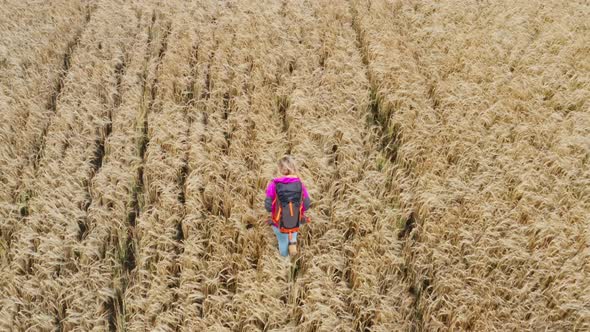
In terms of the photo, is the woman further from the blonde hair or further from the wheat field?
the wheat field

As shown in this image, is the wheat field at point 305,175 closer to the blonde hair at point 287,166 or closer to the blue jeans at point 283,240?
the blue jeans at point 283,240

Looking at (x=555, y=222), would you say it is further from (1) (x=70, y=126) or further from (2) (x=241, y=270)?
(1) (x=70, y=126)

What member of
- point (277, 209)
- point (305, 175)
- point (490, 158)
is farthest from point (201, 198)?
point (490, 158)

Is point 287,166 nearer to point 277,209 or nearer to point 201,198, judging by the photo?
point 277,209

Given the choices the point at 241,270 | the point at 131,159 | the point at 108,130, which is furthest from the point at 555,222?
the point at 108,130

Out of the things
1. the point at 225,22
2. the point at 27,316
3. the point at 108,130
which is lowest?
the point at 27,316

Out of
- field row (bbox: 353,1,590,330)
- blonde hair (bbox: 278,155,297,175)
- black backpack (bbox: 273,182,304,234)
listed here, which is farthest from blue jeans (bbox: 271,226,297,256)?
field row (bbox: 353,1,590,330)
